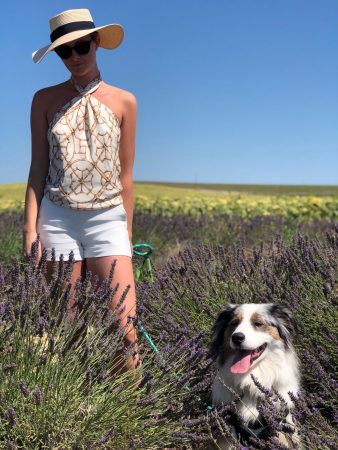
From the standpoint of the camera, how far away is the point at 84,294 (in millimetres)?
3037

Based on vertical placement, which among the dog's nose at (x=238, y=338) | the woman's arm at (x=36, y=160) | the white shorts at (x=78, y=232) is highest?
the woman's arm at (x=36, y=160)

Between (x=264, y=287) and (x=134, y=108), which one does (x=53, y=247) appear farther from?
(x=264, y=287)

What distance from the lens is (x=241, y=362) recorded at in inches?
120

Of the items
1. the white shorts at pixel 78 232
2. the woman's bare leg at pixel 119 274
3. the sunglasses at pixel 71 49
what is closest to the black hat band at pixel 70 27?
the sunglasses at pixel 71 49

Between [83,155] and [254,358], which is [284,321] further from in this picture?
[83,155]

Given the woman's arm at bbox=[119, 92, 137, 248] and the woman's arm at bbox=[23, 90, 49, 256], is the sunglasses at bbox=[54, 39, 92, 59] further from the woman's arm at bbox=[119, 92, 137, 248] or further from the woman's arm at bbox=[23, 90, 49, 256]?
the woman's arm at bbox=[119, 92, 137, 248]

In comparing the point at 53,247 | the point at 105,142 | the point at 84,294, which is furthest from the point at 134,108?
the point at 84,294

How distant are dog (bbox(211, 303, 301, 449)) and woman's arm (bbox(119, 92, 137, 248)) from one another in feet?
3.09

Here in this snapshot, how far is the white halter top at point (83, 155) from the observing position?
3295 mm

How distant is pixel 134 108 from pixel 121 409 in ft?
5.69

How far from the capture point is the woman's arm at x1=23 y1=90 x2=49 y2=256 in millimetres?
3381

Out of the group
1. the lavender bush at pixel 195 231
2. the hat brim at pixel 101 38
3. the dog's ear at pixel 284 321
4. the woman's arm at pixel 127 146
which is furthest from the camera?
the lavender bush at pixel 195 231

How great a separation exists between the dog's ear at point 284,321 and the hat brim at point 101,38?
72.1 inches

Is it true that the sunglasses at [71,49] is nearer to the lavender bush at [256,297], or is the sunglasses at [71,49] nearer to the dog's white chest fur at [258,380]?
the lavender bush at [256,297]
